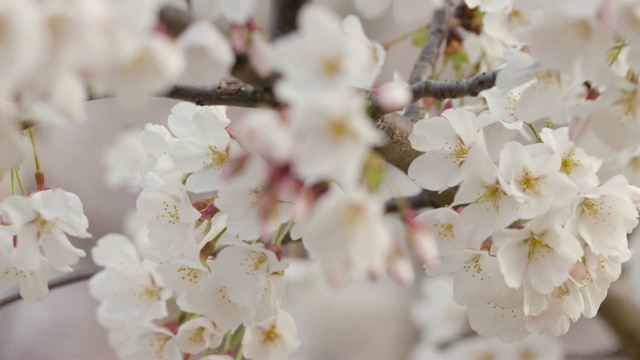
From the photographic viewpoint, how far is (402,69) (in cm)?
281

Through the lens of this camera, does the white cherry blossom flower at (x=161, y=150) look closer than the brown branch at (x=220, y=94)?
No

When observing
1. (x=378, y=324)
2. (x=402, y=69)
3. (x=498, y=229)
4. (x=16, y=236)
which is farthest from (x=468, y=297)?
(x=378, y=324)

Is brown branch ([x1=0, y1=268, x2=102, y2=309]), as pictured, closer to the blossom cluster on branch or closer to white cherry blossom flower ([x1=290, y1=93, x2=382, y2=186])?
the blossom cluster on branch

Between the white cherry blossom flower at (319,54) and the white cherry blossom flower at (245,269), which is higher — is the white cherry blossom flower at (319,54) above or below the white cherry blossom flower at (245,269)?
above

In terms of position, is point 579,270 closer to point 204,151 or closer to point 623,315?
point 204,151

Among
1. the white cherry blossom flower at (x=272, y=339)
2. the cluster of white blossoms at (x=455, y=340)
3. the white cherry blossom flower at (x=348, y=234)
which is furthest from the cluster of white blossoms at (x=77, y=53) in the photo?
the cluster of white blossoms at (x=455, y=340)

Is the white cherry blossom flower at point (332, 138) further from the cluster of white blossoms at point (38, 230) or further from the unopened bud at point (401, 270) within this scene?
the cluster of white blossoms at point (38, 230)

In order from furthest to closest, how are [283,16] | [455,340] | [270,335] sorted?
1. [455,340]
2. [270,335]
3. [283,16]

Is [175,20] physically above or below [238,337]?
above

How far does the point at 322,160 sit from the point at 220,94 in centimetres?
29

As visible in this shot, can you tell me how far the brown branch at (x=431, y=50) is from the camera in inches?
37.7

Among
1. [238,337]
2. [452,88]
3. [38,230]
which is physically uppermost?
[452,88]

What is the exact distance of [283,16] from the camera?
678mm

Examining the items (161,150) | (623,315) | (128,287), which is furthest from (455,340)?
(161,150)
